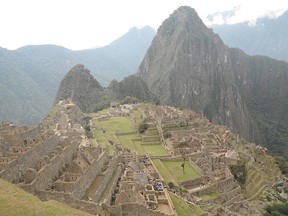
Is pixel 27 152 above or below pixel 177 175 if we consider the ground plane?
above

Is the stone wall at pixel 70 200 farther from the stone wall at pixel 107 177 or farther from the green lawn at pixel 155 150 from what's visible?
the green lawn at pixel 155 150

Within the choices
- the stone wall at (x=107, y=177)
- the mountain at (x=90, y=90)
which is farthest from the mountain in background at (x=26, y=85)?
the stone wall at (x=107, y=177)

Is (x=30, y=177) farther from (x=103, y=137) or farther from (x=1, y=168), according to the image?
(x=103, y=137)

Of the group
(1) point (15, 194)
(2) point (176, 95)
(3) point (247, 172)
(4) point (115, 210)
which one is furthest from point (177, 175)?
(2) point (176, 95)

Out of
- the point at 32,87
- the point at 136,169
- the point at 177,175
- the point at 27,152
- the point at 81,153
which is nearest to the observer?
the point at 27,152

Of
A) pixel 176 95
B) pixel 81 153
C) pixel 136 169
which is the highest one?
pixel 81 153

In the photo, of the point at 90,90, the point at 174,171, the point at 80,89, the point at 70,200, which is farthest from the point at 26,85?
the point at 70,200
